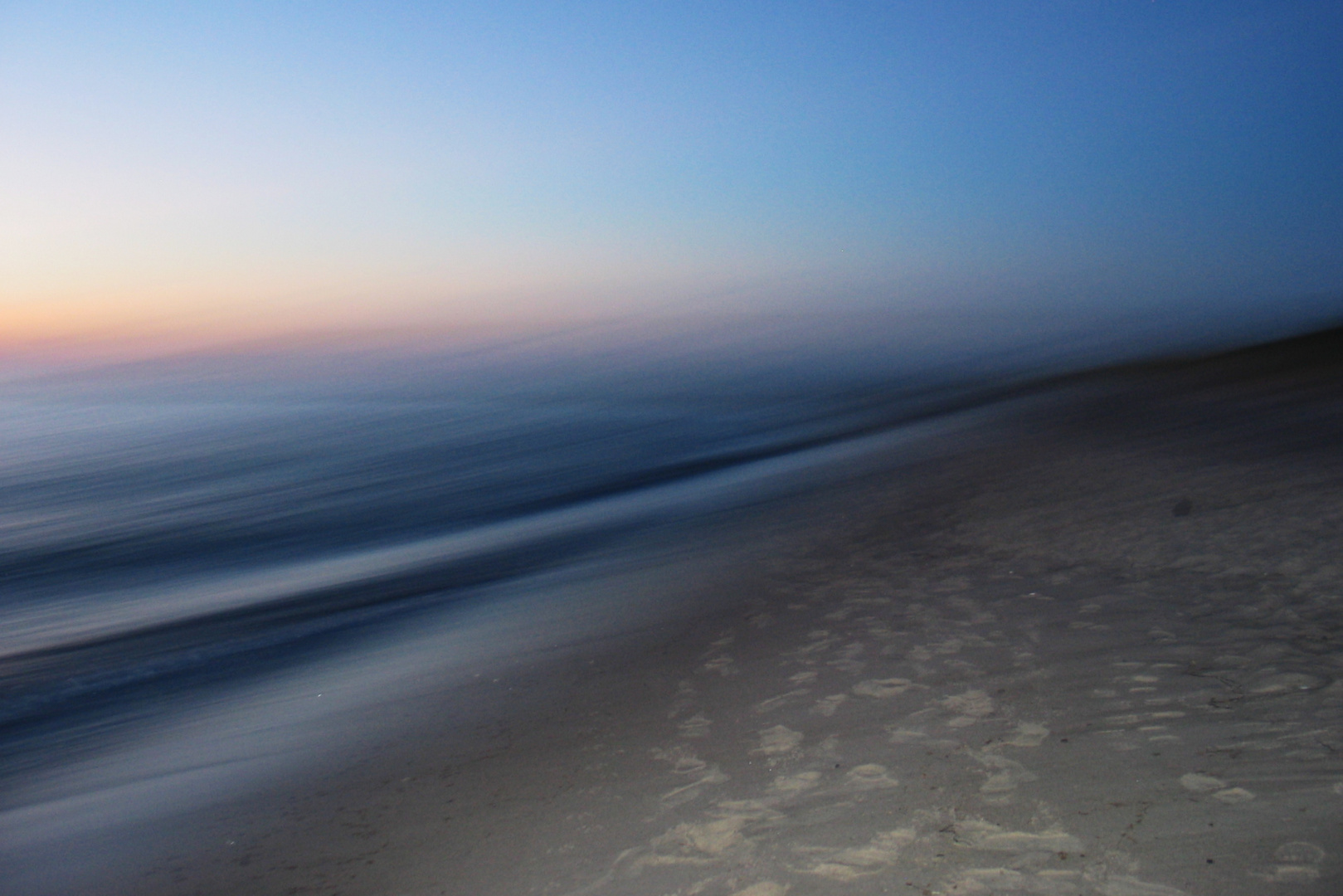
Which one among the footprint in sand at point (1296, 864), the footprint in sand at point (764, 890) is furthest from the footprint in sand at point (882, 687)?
the footprint in sand at point (1296, 864)

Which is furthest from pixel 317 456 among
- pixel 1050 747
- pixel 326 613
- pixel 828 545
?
pixel 1050 747

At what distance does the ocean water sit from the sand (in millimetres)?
931

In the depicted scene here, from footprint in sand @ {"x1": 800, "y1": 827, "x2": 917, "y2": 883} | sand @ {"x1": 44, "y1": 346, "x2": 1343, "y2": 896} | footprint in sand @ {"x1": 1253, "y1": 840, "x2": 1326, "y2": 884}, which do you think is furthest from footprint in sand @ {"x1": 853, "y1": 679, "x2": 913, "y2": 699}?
footprint in sand @ {"x1": 1253, "y1": 840, "x2": 1326, "y2": 884}

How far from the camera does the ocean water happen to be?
5258mm

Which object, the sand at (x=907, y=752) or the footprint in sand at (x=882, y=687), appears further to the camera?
the footprint in sand at (x=882, y=687)

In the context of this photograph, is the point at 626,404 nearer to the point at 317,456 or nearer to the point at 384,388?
the point at 317,456

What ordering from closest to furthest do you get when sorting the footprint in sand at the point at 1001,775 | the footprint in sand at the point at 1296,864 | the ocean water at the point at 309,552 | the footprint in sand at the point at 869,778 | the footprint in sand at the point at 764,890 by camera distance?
the footprint in sand at the point at 1296,864, the footprint in sand at the point at 764,890, the footprint in sand at the point at 1001,775, the footprint in sand at the point at 869,778, the ocean water at the point at 309,552

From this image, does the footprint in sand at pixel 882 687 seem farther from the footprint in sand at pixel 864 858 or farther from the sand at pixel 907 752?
the footprint in sand at pixel 864 858

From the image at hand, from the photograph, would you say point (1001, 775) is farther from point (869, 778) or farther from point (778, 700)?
point (778, 700)

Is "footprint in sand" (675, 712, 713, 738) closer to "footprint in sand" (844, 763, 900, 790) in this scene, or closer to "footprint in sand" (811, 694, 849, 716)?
"footprint in sand" (811, 694, 849, 716)

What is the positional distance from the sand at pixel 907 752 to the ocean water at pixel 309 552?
93 cm

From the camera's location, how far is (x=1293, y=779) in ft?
10.2

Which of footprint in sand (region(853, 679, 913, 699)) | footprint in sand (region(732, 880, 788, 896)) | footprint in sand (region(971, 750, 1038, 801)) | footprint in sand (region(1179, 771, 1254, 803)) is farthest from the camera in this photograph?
footprint in sand (region(853, 679, 913, 699))

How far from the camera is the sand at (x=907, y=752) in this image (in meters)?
2.97
